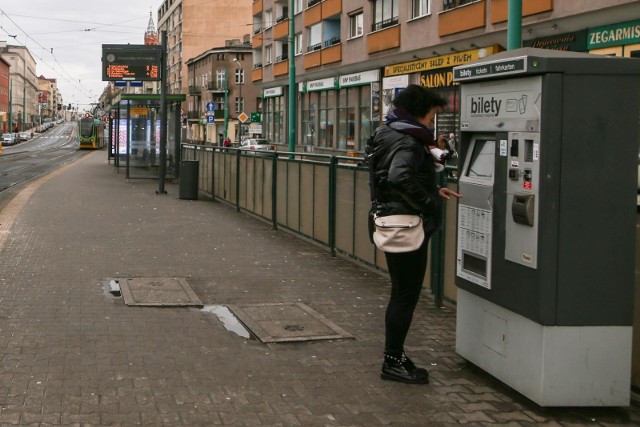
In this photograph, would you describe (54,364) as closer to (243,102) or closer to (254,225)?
(254,225)

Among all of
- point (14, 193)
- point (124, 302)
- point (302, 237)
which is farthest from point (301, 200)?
point (14, 193)

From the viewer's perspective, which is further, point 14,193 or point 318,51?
point 318,51

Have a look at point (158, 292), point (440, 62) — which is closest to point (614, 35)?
point (440, 62)

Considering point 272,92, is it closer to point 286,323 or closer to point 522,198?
point 286,323

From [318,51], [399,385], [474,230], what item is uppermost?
[318,51]

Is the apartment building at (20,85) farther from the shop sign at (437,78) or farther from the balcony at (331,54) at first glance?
the shop sign at (437,78)

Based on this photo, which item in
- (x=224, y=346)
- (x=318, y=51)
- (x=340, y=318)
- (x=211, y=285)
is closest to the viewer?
(x=224, y=346)

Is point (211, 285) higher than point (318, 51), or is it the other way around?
point (318, 51)

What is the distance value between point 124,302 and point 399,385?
335 cm

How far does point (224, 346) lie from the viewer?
20.8ft

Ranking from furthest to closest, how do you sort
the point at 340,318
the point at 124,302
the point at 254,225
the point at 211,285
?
the point at 254,225 → the point at 211,285 → the point at 124,302 → the point at 340,318

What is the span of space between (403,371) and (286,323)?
1.87m

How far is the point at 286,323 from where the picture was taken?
23.4 feet

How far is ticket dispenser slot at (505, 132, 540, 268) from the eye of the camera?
16.0 feet
